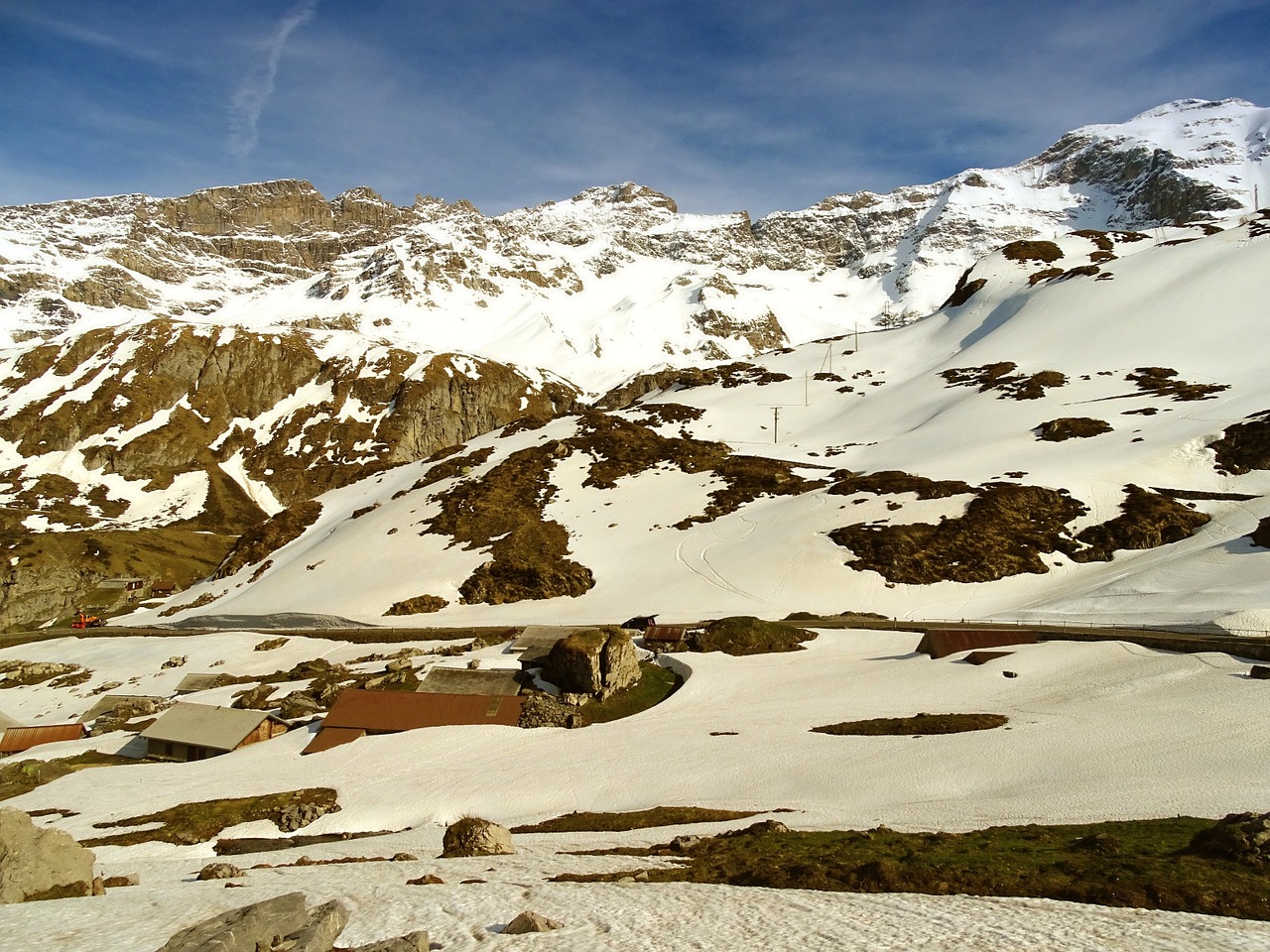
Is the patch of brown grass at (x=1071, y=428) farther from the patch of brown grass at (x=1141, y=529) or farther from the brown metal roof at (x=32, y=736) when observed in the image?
the brown metal roof at (x=32, y=736)

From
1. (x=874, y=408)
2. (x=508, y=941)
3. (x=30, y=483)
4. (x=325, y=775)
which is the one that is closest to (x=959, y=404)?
(x=874, y=408)

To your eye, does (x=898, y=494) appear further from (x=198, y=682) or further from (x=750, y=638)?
(x=198, y=682)

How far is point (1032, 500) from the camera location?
269 feet

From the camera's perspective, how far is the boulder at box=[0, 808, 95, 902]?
16.5 m

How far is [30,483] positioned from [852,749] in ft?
717

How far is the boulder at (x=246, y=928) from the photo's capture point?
11.5m

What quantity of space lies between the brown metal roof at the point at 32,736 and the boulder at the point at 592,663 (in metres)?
36.8

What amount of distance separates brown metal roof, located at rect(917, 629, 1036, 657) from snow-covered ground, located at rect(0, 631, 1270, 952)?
8.24 ft

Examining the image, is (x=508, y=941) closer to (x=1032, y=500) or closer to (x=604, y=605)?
(x=604, y=605)

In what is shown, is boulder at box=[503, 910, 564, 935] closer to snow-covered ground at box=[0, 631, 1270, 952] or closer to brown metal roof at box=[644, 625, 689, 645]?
snow-covered ground at box=[0, 631, 1270, 952]

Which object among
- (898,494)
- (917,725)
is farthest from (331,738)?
(898,494)

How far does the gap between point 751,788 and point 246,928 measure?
2017cm

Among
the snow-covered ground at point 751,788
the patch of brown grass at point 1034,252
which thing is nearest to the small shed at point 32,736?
the snow-covered ground at point 751,788

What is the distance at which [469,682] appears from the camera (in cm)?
4912
